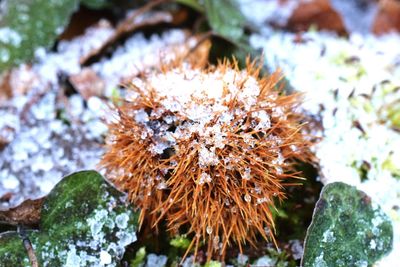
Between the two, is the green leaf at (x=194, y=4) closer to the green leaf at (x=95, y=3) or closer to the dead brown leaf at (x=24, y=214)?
the green leaf at (x=95, y=3)

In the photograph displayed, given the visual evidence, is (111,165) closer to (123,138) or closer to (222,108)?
(123,138)

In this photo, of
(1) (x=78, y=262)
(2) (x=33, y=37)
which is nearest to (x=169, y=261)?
(1) (x=78, y=262)

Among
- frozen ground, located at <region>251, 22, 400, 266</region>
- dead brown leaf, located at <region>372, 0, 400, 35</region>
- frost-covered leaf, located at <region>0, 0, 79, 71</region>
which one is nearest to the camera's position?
frozen ground, located at <region>251, 22, 400, 266</region>

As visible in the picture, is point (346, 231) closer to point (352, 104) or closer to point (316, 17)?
point (352, 104)

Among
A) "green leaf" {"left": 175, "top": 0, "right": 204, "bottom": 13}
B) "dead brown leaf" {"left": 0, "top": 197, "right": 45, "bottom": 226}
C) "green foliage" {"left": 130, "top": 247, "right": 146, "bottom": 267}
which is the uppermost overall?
"green leaf" {"left": 175, "top": 0, "right": 204, "bottom": 13}

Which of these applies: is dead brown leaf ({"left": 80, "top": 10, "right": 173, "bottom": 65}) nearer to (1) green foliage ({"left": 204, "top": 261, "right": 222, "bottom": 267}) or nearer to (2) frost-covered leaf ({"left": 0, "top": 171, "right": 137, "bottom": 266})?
(2) frost-covered leaf ({"left": 0, "top": 171, "right": 137, "bottom": 266})

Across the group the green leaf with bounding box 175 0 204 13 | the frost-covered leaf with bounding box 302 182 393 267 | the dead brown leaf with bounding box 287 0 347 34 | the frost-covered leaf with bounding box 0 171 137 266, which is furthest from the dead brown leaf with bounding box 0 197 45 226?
the dead brown leaf with bounding box 287 0 347 34

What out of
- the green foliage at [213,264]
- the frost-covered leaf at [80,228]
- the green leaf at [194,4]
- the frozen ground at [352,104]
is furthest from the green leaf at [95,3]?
the green foliage at [213,264]
